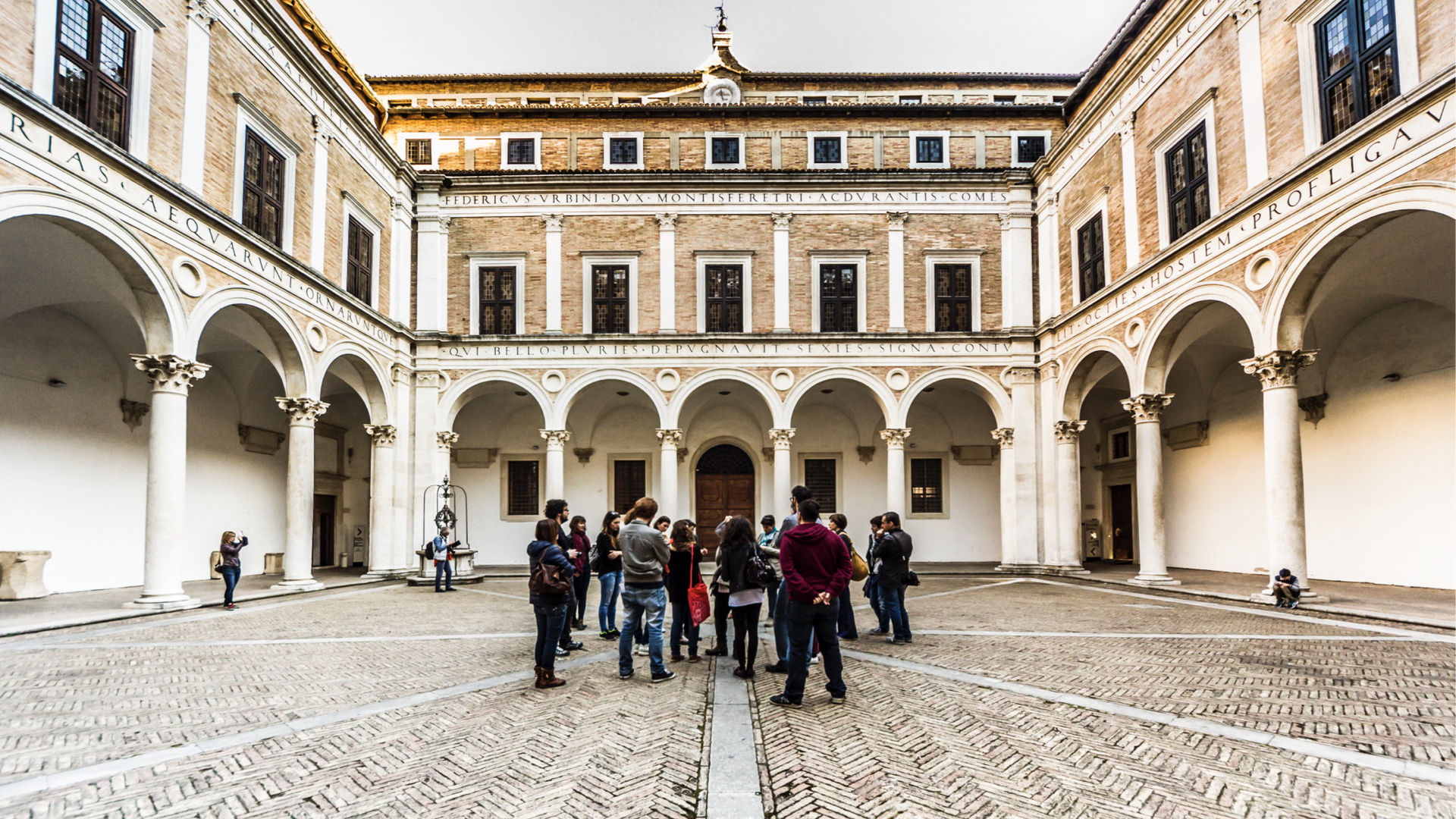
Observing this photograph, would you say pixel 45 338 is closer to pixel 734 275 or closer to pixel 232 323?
pixel 232 323

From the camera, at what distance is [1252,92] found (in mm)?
12688

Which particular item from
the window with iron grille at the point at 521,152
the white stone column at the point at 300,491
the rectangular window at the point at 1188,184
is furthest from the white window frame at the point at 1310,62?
the white stone column at the point at 300,491

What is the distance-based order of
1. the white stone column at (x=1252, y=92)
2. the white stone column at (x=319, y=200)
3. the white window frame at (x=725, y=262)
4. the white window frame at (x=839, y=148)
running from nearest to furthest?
1. the white stone column at (x=1252, y=92)
2. the white stone column at (x=319, y=200)
3. the white window frame at (x=725, y=262)
4. the white window frame at (x=839, y=148)

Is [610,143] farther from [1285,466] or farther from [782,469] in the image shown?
[1285,466]

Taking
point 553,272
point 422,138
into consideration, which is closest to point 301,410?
point 553,272

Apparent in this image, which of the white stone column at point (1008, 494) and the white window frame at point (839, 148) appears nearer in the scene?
the white stone column at point (1008, 494)

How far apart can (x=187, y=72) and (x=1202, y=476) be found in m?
24.2

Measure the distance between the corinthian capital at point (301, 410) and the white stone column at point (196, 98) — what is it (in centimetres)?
479

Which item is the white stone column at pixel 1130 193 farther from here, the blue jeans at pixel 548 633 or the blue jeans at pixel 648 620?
the blue jeans at pixel 548 633

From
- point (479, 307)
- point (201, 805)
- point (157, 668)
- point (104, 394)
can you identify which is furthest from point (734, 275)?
point (201, 805)

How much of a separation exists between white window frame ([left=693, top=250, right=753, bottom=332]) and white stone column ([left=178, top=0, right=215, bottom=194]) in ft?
38.4

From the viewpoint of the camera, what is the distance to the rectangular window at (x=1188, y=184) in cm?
1424

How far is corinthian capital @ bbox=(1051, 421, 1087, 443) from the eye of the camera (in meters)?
19.1

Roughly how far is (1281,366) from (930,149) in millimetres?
12975
